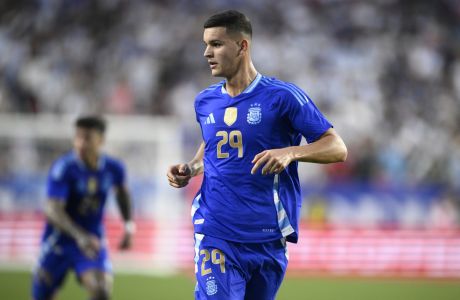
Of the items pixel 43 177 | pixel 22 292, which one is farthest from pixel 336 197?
pixel 22 292

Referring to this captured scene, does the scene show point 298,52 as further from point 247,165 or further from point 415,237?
point 247,165

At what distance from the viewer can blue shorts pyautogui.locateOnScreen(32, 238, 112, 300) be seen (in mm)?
8555

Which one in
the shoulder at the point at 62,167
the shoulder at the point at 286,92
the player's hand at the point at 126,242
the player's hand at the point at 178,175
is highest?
the shoulder at the point at 286,92

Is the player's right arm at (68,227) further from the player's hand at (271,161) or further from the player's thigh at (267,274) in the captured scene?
the player's hand at (271,161)

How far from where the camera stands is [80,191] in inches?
347

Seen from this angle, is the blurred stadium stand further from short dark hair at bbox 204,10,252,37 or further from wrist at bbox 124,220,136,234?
short dark hair at bbox 204,10,252,37

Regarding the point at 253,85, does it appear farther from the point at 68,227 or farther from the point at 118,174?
the point at 118,174

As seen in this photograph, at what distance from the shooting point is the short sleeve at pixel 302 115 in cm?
539

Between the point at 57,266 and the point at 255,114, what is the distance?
3919 millimetres

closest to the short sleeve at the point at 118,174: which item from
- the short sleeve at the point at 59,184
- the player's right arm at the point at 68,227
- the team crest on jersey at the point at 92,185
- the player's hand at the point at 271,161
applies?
the team crest on jersey at the point at 92,185

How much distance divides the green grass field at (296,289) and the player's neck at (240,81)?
690 cm

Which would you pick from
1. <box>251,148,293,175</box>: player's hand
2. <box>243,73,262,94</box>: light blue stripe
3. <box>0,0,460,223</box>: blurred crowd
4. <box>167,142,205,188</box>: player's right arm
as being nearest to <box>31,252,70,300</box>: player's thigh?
<box>167,142,205,188</box>: player's right arm

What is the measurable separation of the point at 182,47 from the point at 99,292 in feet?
41.8

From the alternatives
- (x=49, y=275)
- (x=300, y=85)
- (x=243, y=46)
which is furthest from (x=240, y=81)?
(x=300, y=85)
